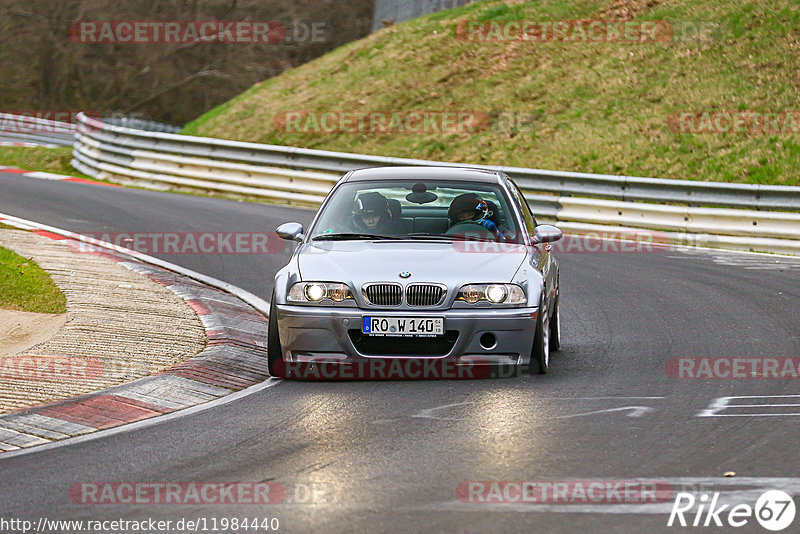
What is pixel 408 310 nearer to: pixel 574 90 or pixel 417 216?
pixel 417 216

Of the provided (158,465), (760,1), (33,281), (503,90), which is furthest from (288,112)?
(158,465)

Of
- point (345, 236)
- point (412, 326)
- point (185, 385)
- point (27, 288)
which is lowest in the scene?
point (185, 385)

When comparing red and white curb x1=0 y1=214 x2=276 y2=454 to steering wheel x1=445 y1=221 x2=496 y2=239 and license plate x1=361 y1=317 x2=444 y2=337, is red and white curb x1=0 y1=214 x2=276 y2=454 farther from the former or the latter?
steering wheel x1=445 y1=221 x2=496 y2=239

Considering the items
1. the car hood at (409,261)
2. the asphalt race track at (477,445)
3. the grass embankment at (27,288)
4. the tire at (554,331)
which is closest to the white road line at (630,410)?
the asphalt race track at (477,445)

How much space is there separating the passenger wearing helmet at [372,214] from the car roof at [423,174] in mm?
357

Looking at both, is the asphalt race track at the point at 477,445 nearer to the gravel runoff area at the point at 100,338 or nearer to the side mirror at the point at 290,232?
the gravel runoff area at the point at 100,338

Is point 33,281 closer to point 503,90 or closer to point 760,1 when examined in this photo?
point 503,90

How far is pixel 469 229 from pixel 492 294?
3.50 feet

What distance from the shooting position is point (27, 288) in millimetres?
11414

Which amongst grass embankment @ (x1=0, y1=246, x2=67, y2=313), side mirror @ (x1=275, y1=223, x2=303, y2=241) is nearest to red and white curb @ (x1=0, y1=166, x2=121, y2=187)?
grass embankment @ (x1=0, y1=246, x2=67, y2=313)

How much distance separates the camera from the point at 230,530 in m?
5.05

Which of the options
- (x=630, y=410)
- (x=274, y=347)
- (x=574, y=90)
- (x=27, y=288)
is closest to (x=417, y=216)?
(x=274, y=347)

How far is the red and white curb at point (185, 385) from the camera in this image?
7066 mm

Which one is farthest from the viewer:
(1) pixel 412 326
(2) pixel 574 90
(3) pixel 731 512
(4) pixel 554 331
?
(2) pixel 574 90
